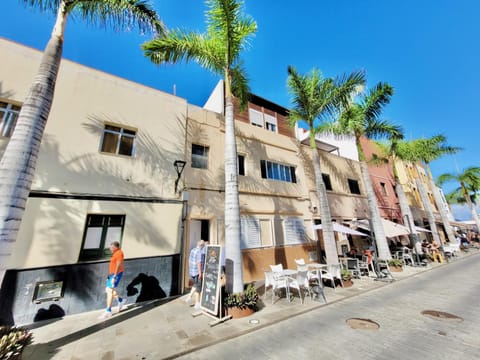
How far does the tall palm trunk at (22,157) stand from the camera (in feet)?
10.5

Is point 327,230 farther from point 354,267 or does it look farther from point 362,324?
point 362,324

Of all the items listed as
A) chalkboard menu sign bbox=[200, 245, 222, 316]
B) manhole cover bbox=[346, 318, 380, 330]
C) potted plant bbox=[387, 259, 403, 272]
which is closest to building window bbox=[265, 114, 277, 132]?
potted plant bbox=[387, 259, 403, 272]

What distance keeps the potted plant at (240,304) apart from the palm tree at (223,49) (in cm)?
196

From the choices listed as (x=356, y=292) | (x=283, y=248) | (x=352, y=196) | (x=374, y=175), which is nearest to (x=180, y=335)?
(x=356, y=292)

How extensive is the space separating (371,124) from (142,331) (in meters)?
16.2

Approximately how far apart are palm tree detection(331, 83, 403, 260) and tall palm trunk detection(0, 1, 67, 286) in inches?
528

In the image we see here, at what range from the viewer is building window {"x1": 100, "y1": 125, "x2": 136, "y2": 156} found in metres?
7.63

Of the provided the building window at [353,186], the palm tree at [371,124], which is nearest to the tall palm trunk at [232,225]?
the palm tree at [371,124]

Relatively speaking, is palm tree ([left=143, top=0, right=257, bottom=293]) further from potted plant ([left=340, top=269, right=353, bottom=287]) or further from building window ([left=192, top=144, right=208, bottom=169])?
potted plant ([left=340, top=269, right=353, bottom=287])

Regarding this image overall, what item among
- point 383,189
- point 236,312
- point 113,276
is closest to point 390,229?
point 383,189

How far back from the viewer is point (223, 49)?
7.27m

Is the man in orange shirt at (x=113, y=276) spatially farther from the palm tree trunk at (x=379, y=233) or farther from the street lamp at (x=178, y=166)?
the palm tree trunk at (x=379, y=233)

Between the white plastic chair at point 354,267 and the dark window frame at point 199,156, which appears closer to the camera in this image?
the dark window frame at point 199,156

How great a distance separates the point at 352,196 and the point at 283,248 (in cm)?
967
